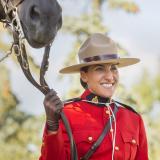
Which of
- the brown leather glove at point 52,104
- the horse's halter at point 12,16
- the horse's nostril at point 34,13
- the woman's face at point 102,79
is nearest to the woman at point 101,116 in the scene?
the woman's face at point 102,79

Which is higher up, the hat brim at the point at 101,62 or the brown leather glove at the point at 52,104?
the hat brim at the point at 101,62

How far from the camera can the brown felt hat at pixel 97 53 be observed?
3.71 meters

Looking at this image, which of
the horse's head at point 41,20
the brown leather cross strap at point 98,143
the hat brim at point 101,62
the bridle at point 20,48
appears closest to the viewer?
the horse's head at point 41,20

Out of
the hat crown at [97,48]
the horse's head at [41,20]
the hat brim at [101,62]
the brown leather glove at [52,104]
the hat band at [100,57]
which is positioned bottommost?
the brown leather glove at [52,104]

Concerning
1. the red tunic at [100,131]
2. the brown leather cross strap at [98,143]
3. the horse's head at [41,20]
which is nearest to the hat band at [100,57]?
the red tunic at [100,131]

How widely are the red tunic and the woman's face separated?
85 millimetres

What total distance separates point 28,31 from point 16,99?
29.6ft

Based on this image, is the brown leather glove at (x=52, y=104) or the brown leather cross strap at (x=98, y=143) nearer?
the brown leather glove at (x=52, y=104)

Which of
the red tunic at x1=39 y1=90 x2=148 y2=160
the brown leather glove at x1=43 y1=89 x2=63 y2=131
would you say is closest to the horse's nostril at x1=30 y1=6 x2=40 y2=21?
the brown leather glove at x1=43 y1=89 x2=63 y2=131

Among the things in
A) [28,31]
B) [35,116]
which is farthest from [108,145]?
[35,116]

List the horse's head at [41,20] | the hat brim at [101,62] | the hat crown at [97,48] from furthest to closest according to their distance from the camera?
the hat crown at [97,48], the hat brim at [101,62], the horse's head at [41,20]

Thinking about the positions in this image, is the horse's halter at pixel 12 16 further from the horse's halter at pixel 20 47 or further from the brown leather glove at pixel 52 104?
the brown leather glove at pixel 52 104

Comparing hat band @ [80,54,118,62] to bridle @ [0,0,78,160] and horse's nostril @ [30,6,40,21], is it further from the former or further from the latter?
horse's nostril @ [30,6,40,21]

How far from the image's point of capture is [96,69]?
11.9 feet
